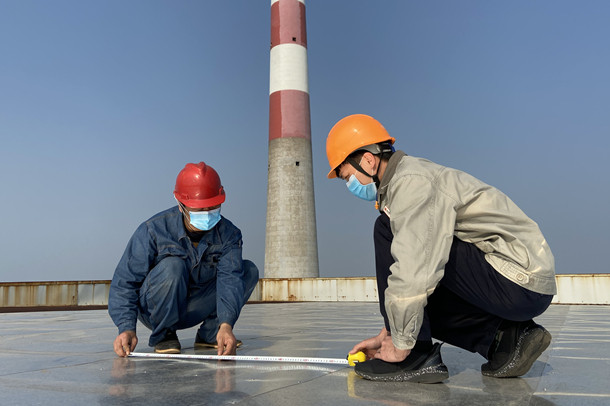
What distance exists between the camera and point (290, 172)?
16266 millimetres

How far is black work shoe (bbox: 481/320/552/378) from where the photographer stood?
6.07 ft

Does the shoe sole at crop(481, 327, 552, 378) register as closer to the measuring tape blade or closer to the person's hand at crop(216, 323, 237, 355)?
the measuring tape blade

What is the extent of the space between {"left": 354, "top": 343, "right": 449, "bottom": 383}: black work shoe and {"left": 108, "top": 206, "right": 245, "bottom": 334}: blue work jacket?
3.07 ft

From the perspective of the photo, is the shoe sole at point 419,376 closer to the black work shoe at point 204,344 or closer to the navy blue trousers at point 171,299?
the navy blue trousers at point 171,299

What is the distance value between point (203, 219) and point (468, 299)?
1.40 meters

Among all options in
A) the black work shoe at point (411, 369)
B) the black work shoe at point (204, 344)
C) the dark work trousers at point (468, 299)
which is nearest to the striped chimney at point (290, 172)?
the black work shoe at point (204, 344)

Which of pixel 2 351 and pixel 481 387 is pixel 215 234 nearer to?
pixel 2 351

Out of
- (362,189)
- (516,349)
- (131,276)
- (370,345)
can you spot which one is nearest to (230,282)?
(131,276)

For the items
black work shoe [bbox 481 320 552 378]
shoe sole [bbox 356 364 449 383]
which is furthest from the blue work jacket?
black work shoe [bbox 481 320 552 378]

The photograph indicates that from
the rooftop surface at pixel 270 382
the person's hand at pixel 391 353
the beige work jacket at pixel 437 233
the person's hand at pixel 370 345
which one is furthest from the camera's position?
the person's hand at pixel 370 345

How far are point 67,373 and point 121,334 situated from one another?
0.43 metres

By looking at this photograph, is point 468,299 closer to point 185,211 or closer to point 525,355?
point 525,355

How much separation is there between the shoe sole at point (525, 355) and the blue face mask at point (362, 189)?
2.54ft

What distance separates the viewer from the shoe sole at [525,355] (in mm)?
1847
